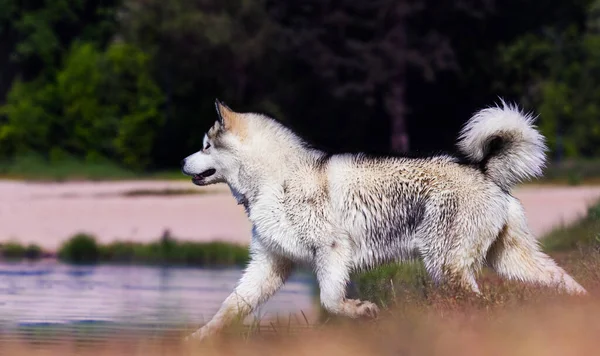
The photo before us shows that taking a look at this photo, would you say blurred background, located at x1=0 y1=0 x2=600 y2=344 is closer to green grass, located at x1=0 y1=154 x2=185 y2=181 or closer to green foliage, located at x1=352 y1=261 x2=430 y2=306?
green grass, located at x1=0 y1=154 x2=185 y2=181

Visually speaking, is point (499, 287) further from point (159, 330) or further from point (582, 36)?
point (582, 36)

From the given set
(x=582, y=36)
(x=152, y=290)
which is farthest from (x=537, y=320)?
(x=582, y=36)

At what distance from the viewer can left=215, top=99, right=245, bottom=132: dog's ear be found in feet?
31.3

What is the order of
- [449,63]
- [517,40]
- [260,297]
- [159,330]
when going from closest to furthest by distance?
[260,297]
[159,330]
[449,63]
[517,40]

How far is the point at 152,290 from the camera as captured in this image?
572 inches

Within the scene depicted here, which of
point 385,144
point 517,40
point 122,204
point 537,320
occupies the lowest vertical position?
point 537,320

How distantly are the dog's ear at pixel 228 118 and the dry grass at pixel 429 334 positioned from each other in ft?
4.83

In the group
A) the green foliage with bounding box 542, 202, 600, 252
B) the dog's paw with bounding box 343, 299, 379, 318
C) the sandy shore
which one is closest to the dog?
the dog's paw with bounding box 343, 299, 379, 318

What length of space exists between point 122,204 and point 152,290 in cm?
1143

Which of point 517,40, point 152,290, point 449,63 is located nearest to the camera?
point 152,290

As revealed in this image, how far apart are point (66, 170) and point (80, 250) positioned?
16826 millimetres

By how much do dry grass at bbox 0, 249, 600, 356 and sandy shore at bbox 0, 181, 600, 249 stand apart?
393 inches

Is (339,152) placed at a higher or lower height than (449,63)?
lower

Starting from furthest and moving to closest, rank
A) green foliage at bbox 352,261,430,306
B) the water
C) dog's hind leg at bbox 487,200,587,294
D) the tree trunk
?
the tree trunk → the water → green foliage at bbox 352,261,430,306 → dog's hind leg at bbox 487,200,587,294
